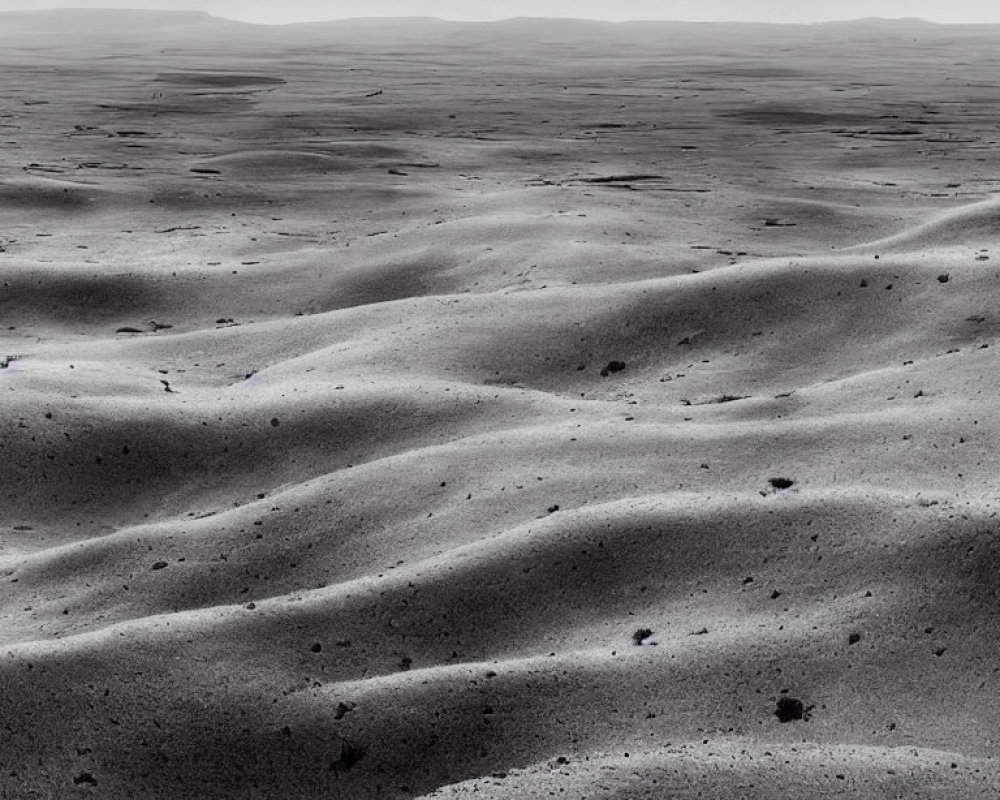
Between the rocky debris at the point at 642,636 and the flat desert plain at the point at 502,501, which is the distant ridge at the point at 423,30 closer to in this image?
the flat desert plain at the point at 502,501

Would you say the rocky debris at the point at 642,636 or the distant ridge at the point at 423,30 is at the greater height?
the distant ridge at the point at 423,30

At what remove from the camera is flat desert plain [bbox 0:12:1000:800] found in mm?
1947

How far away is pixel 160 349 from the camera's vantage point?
14.1ft

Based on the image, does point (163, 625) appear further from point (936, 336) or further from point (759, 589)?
point (936, 336)

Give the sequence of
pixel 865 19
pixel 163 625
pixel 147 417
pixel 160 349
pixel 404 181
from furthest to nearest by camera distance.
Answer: pixel 865 19 → pixel 404 181 → pixel 160 349 → pixel 147 417 → pixel 163 625

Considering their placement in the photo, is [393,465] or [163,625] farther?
[393,465]

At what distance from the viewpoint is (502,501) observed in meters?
2.72

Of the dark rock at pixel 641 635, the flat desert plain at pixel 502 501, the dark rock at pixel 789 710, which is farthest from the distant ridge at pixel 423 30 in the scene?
the dark rock at pixel 789 710

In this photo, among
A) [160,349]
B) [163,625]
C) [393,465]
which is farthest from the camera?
[160,349]

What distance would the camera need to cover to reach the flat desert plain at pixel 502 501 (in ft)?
6.39

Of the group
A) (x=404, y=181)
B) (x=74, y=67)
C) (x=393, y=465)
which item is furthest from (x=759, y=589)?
(x=74, y=67)

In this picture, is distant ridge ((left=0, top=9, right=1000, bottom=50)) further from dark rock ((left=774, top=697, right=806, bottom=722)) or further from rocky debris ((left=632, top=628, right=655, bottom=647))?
dark rock ((left=774, top=697, right=806, bottom=722))

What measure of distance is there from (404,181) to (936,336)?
476 cm

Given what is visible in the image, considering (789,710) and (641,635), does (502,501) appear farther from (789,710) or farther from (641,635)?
(789,710)
